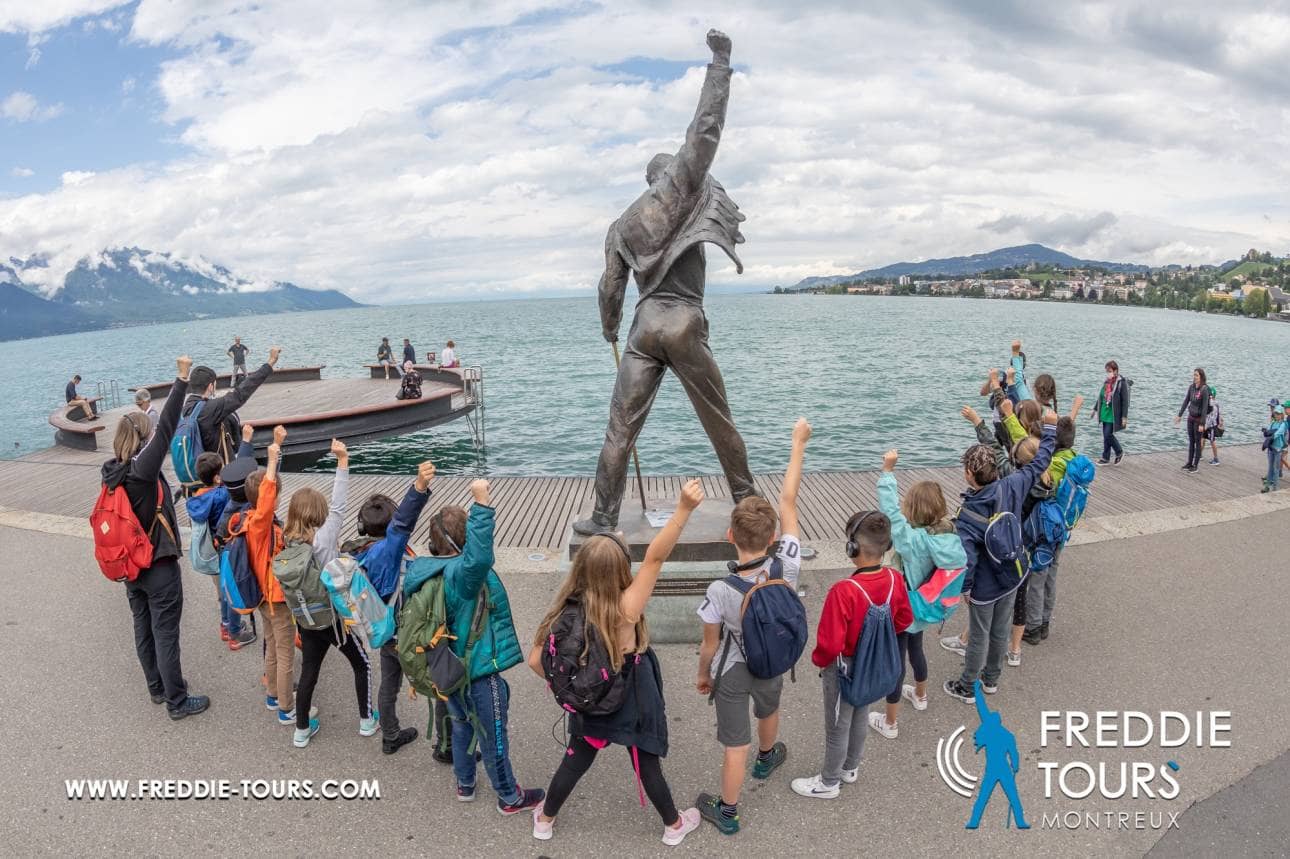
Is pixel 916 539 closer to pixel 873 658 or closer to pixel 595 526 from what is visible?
pixel 873 658

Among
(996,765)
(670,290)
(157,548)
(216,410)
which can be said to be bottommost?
(996,765)

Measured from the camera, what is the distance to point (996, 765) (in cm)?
423

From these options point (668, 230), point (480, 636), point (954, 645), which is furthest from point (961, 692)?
point (668, 230)

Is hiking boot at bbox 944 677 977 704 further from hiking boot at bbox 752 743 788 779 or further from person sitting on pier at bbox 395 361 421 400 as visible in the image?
person sitting on pier at bbox 395 361 421 400

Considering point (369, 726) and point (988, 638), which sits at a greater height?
point (988, 638)

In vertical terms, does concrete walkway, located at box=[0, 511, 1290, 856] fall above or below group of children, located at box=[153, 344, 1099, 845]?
below

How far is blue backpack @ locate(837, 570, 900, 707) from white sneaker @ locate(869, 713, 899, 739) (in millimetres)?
871

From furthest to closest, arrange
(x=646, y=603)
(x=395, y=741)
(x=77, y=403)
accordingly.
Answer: (x=77, y=403) < (x=395, y=741) < (x=646, y=603)

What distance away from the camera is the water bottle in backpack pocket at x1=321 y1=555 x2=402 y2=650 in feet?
13.4

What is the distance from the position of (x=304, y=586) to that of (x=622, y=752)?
2028mm

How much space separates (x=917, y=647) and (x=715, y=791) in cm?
160

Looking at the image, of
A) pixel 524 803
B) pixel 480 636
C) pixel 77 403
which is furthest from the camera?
pixel 77 403

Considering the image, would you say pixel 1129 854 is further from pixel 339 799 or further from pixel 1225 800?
pixel 339 799

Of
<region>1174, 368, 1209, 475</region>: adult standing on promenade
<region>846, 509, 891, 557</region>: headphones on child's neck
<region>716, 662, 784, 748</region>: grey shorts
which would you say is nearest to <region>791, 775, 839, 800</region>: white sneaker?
<region>716, 662, 784, 748</region>: grey shorts
